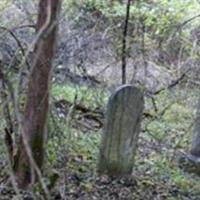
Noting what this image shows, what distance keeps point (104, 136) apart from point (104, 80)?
3.24 m

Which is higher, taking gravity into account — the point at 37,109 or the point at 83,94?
the point at 37,109

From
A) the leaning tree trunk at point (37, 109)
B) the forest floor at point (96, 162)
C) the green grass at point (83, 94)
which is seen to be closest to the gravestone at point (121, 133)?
the forest floor at point (96, 162)

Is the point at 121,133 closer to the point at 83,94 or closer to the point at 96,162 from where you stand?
the point at 96,162

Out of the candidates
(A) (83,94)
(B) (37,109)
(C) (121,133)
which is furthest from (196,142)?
(B) (37,109)

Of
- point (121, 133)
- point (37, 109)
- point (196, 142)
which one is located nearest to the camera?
point (37, 109)

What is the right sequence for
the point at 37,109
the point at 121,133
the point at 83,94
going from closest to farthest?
the point at 37,109 < the point at 121,133 < the point at 83,94

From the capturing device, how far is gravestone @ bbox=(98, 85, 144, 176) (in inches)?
204

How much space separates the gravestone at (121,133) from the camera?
5188 millimetres

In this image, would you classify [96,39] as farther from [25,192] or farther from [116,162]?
[25,192]

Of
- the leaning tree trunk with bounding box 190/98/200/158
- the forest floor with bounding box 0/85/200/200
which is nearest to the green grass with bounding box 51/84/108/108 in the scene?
the forest floor with bounding box 0/85/200/200

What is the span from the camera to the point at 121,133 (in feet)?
17.2

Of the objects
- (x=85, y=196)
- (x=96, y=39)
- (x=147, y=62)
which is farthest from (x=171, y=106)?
(x=85, y=196)

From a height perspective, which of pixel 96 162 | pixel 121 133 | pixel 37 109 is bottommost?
pixel 96 162

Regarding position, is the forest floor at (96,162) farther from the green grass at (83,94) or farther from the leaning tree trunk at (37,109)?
the leaning tree trunk at (37,109)
